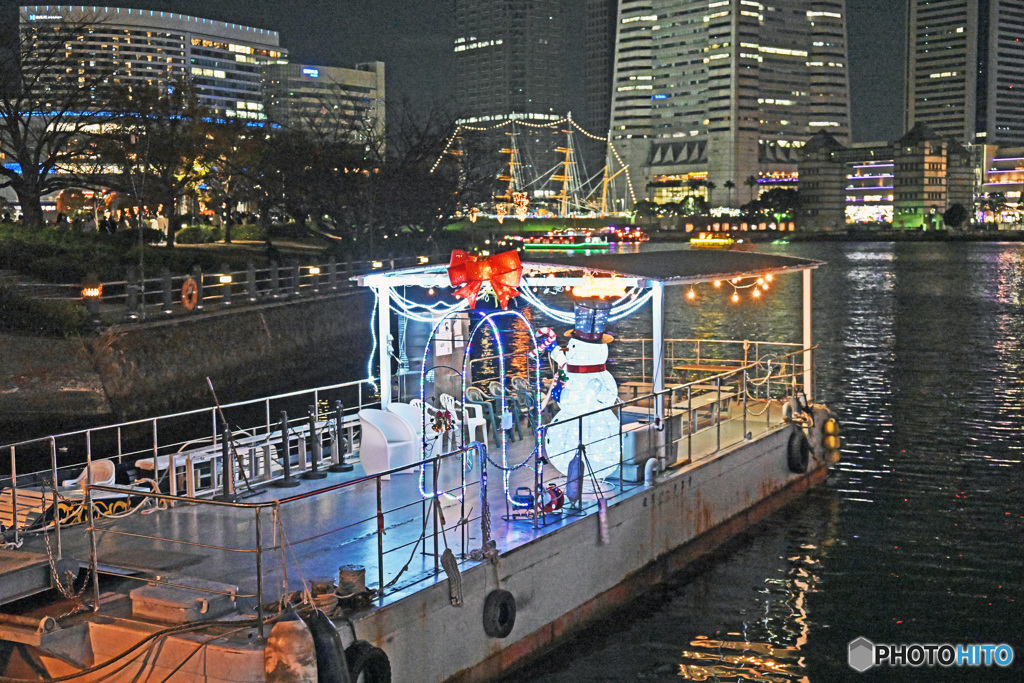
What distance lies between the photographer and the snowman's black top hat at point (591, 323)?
1325 cm

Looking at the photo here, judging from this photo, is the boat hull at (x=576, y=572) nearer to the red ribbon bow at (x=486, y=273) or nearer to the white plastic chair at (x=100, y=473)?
the red ribbon bow at (x=486, y=273)

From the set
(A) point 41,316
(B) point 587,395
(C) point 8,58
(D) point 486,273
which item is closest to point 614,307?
(B) point 587,395

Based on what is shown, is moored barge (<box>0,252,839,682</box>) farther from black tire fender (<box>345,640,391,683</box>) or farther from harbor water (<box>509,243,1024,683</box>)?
harbor water (<box>509,243,1024,683</box>)

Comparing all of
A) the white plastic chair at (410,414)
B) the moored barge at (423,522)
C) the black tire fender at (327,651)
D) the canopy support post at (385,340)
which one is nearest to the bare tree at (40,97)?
the moored barge at (423,522)

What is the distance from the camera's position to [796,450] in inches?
724

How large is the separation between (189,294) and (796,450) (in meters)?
20.8

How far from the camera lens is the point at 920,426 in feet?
91.7

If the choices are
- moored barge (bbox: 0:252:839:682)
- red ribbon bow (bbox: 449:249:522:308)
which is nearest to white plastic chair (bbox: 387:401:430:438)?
moored barge (bbox: 0:252:839:682)

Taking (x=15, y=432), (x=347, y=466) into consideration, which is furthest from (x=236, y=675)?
(x=15, y=432)

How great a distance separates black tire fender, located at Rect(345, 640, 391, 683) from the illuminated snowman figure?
4.83m

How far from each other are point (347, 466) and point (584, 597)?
13.5 ft

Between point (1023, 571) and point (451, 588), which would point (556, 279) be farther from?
point (1023, 571)

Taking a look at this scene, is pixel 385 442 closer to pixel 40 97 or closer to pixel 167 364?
pixel 167 364

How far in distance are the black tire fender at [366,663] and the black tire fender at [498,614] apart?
158cm
